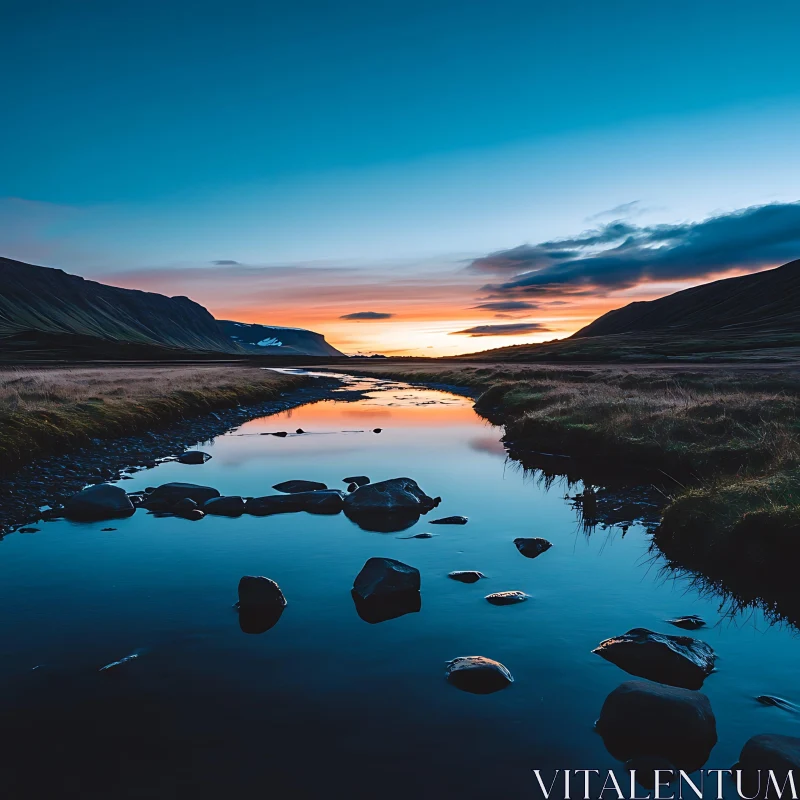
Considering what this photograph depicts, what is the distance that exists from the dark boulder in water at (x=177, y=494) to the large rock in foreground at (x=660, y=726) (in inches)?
488

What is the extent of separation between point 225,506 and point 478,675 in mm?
9816

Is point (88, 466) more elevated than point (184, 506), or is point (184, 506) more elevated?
point (88, 466)

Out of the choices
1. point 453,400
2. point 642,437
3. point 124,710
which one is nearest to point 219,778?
point 124,710

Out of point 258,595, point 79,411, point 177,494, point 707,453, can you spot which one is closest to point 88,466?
point 177,494

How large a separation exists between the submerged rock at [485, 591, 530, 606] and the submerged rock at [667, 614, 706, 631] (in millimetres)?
2408

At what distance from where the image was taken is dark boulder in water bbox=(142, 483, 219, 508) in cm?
1579

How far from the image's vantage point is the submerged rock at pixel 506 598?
989 cm

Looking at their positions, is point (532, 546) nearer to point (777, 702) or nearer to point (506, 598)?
point (506, 598)

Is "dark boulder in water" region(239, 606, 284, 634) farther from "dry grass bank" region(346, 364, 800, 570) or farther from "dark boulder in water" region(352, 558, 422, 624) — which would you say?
"dry grass bank" region(346, 364, 800, 570)

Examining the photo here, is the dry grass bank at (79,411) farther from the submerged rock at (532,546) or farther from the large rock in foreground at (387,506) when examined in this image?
the submerged rock at (532,546)

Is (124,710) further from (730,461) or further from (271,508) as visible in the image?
(730,461)

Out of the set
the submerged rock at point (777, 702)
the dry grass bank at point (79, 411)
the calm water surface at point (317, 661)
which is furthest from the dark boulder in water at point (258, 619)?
the dry grass bank at point (79, 411)

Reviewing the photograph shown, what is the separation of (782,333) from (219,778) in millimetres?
184318

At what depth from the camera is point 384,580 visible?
10.1 m
